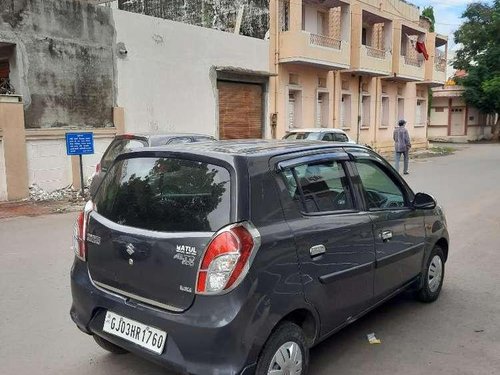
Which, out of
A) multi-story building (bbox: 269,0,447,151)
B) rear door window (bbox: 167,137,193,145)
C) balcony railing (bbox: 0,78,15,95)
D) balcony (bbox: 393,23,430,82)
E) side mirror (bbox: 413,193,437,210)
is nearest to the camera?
side mirror (bbox: 413,193,437,210)

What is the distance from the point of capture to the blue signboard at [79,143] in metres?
11.4

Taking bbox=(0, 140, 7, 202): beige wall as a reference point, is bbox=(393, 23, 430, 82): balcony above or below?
above

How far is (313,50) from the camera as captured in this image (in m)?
19.5

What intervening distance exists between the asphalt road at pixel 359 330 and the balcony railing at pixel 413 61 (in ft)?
72.3

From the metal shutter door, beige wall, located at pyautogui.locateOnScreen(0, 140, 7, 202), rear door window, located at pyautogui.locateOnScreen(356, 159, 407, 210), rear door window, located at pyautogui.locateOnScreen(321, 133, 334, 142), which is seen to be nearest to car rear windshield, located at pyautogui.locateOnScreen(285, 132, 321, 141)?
rear door window, located at pyautogui.locateOnScreen(321, 133, 334, 142)

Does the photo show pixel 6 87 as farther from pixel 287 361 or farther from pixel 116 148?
pixel 287 361

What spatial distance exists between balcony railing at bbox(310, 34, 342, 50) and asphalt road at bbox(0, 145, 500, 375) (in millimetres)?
14345

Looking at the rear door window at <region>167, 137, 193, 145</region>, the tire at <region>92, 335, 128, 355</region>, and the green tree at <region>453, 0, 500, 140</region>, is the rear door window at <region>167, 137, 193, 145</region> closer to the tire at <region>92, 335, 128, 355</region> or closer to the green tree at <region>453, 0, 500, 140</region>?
the tire at <region>92, 335, 128, 355</region>

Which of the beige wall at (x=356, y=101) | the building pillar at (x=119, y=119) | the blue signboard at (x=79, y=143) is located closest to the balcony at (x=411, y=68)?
the beige wall at (x=356, y=101)

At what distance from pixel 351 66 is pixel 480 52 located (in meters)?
22.5

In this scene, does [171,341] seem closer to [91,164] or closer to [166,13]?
[91,164]

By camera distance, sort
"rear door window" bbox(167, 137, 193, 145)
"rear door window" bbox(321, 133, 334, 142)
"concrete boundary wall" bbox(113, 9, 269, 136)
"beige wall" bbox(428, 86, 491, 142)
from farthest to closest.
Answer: "beige wall" bbox(428, 86, 491, 142) → "rear door window" bbox(321, 133, 334, 142) → "concrete boundary wall" bbox(113, 9, 269, 136) → "rear door window" bbox(167, 137, 193, 145)

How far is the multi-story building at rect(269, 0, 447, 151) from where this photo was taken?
1920 cm

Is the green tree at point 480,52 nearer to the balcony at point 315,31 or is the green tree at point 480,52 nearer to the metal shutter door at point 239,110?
the balcony at point 315,31
